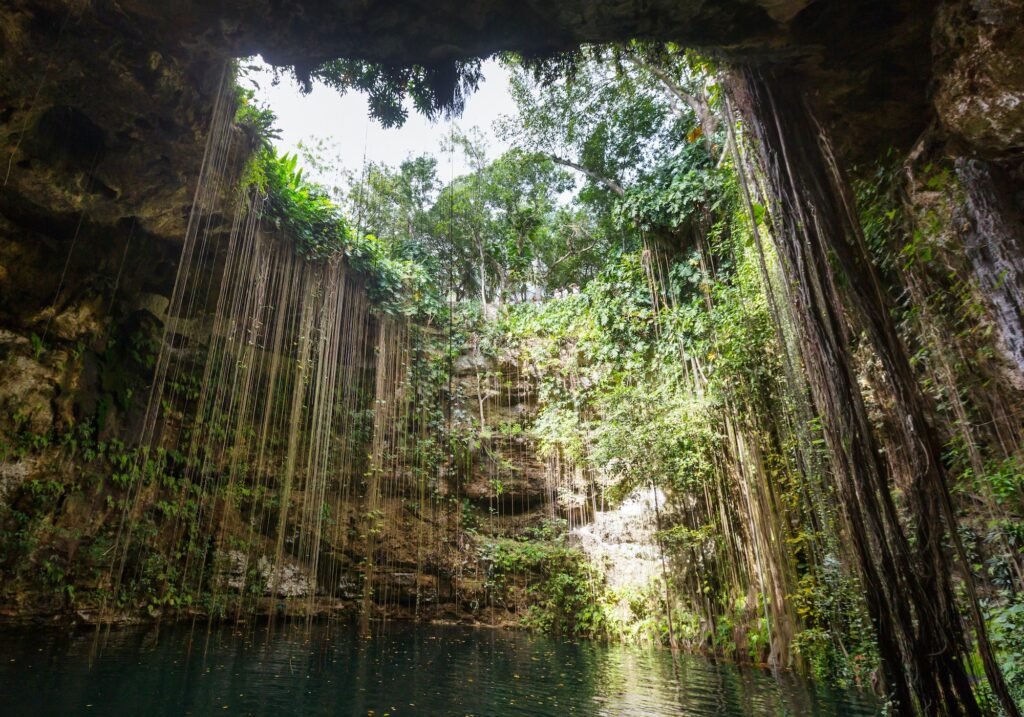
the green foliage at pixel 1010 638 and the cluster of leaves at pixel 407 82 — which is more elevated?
the cluster of leaves at pixel 407 82

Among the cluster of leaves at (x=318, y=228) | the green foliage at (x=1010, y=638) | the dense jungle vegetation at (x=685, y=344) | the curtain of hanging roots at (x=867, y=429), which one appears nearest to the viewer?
the curtain of hanging roots at (x=867, y=429)

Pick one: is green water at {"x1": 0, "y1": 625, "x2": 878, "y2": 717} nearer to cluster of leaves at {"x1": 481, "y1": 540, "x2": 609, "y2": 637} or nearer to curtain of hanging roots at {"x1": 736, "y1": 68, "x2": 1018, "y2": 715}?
curtain of hanging roots at {"x1": 736, "y1": 68, "x2": 1018, "y2": 715}

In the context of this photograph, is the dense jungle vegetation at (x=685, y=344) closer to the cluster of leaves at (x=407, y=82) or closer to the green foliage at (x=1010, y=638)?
the green foliage at (x=1010, y=638)

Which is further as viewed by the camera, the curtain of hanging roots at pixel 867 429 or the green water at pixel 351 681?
the green water at pixel 351 681

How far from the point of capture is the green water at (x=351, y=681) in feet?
10.6

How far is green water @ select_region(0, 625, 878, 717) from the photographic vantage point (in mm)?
3246

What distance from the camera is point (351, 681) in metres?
4.09

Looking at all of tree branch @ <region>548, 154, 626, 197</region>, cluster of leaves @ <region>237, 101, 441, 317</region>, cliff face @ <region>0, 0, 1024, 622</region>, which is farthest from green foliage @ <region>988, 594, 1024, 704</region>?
tree branch @ <region>548, 154, 626, 197</region>

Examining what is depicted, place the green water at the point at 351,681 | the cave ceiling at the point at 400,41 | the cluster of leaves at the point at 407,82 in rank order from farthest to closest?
1. the cluster of leaves at the point at 407,82
2. the cave ceiling at the point at 400,41
3. the green water at the point at 351,681

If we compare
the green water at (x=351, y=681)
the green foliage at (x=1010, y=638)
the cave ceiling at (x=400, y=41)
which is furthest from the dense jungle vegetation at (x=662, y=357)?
the green water at (x=351, y=681)

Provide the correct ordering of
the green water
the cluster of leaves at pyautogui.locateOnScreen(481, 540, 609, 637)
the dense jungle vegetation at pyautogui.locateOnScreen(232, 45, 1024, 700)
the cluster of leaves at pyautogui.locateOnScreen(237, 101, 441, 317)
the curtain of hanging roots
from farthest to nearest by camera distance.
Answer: the cluster of leaves at pyautogui.locateOnScreen(481, 540, 609, 637) → the cluster of leaves at pyautogui.locateOnScreen(237, 101, 441, 317) → the dense jungle vegetation at pyautogui.locateOnScreen(232, 45, 1024, 700) → the green water → the curtain of hanging roots

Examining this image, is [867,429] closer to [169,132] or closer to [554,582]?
[169,132]

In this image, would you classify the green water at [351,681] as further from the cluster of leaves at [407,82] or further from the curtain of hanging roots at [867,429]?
the cluster of leaves at [407,82]

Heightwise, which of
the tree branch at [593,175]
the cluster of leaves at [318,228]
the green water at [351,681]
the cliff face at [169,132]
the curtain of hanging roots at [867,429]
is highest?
the tree branch at [593,175]
